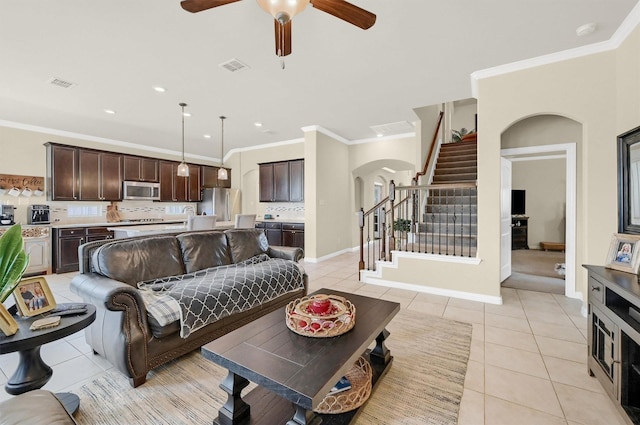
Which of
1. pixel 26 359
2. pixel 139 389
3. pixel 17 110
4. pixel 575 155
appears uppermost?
pixel 17 110

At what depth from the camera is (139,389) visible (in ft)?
6.33

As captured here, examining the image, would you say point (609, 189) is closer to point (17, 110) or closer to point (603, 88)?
point (603, 88)

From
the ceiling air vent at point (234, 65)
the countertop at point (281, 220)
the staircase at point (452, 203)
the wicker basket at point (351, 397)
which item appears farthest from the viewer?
the countertop at point (281, 220)

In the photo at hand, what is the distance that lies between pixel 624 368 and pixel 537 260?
17.5 feet

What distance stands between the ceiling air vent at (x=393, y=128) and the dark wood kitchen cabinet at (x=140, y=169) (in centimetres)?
534

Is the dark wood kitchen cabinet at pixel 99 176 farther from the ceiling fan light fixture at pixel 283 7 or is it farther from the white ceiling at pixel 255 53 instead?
the ceiling fan light fixture at pixel 283 7

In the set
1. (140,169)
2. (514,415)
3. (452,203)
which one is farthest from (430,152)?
(140,169)

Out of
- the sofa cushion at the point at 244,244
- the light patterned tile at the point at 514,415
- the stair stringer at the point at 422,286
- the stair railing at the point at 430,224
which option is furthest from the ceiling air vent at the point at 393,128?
the light patterned tile at the point at 514,415

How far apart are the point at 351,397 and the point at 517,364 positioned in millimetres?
1497

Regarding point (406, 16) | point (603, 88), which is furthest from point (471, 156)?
point (406, 16)

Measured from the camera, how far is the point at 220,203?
7.77 meters

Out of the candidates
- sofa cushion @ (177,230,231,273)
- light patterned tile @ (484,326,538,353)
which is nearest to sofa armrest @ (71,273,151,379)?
sofa cushion @ (177,230,231,273)

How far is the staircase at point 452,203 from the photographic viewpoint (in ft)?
14.8

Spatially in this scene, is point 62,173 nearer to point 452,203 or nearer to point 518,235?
point 452,203
